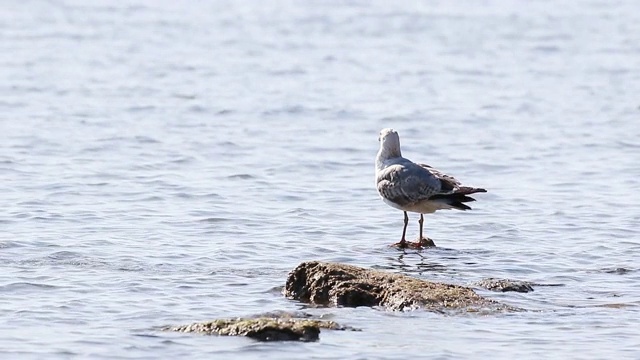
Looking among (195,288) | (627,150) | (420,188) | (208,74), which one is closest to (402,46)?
(208,74)

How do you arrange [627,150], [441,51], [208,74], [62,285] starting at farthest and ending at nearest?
[441,51]
[208,74]
[627,150]
[62,285]

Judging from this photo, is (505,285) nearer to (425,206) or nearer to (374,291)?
(374,291)

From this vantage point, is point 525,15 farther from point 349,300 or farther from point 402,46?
point 349,300

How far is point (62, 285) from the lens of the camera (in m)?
9.40

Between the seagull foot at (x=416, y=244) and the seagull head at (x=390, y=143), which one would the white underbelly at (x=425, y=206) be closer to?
the seagull foot at (x=416, y=244)

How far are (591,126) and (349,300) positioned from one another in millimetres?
11272

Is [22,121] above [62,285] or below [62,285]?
above

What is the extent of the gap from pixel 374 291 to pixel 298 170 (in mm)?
6762

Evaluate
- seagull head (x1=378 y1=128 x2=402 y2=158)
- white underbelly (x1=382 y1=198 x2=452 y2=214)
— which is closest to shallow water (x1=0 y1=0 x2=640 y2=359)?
white underbelly (x1=382 y1=198 x2=452 y2=214)

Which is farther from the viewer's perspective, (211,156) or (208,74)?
(208,74)

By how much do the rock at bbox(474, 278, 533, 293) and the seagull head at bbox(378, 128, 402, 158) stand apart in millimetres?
2545

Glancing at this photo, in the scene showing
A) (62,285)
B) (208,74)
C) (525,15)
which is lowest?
(62,285)

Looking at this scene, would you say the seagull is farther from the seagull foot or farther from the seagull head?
the seagull head

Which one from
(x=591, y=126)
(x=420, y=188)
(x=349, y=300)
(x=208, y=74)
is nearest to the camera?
(x=349, y=300)
